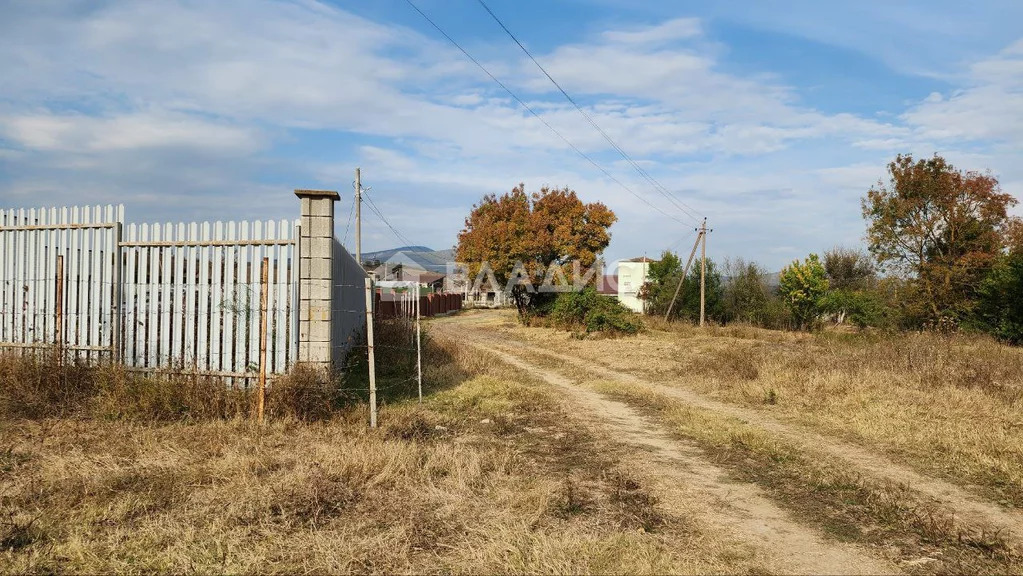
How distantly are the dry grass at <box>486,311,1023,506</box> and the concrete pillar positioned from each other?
272 inches

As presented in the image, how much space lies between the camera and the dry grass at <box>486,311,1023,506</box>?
707cm

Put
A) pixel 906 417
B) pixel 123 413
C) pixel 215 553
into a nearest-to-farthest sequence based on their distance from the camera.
Answer: pixel 215 553 < pixel 123 413 < pixel 906 417

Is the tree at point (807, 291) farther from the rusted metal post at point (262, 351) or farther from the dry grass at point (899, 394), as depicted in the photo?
the rusted metal post at point (262, 351)

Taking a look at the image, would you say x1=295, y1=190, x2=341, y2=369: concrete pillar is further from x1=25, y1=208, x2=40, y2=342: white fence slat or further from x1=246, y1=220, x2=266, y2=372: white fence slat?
x1=25, y1=208, x2=40, y2=342: white fence slat

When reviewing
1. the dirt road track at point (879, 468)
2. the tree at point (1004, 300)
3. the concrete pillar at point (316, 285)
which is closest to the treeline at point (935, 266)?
the tree at point (1004, 300)

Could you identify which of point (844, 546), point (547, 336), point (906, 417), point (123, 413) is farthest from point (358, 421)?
point (547, 336)

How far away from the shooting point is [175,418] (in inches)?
293

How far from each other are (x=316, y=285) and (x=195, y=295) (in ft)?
5.17

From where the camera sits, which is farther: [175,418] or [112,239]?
→ [112,239]

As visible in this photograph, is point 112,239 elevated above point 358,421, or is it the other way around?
point 112,239

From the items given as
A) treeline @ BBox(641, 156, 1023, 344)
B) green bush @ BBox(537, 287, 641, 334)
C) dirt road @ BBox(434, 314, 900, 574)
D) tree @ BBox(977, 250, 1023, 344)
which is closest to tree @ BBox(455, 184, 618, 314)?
green bush @ BBox(537, 287, 641, 334)

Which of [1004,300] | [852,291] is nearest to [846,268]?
[852,291]

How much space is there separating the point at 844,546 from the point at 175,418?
6.95 m

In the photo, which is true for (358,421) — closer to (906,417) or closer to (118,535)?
(118,535)
